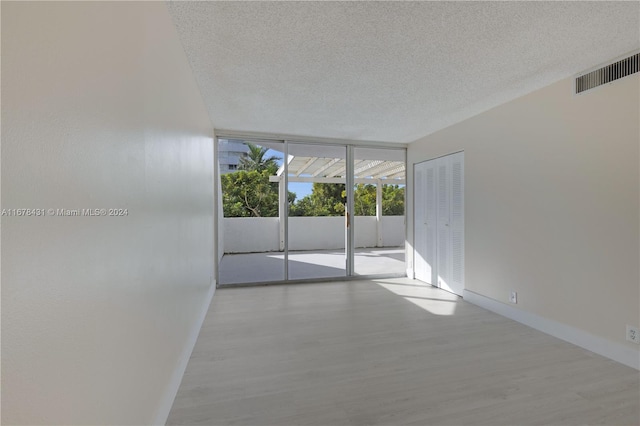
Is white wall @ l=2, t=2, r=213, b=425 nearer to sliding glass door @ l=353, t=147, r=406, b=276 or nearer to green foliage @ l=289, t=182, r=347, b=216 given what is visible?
green foliage @ l=289, t=182, r=347, b=216

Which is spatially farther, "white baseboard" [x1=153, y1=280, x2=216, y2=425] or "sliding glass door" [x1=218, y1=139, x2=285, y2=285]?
"sliding glass door" [x1=218, y1=139, x2=285, y2=285]

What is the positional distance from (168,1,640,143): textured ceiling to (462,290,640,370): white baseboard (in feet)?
7.76

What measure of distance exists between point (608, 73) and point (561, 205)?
1157mm

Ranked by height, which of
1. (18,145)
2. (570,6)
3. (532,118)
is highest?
(570,6)

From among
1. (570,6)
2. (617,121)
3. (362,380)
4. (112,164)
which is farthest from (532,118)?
(112,164)

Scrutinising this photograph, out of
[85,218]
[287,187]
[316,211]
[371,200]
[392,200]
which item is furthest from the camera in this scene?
[392,200]

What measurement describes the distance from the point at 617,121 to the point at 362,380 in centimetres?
292

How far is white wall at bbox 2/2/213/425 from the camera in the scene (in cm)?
64

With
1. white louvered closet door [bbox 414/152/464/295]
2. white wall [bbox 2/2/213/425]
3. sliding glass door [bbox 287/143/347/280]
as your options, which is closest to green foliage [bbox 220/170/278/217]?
sliding glass door [bbox 287/143/347/280]

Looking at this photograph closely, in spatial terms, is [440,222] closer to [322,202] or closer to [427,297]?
[427,297]

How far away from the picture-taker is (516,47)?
2229 mm

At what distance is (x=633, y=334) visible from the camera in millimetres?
2281

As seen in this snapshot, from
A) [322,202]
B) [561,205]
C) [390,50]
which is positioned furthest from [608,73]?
[322,202]

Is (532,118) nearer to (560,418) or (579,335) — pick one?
(579,335)
